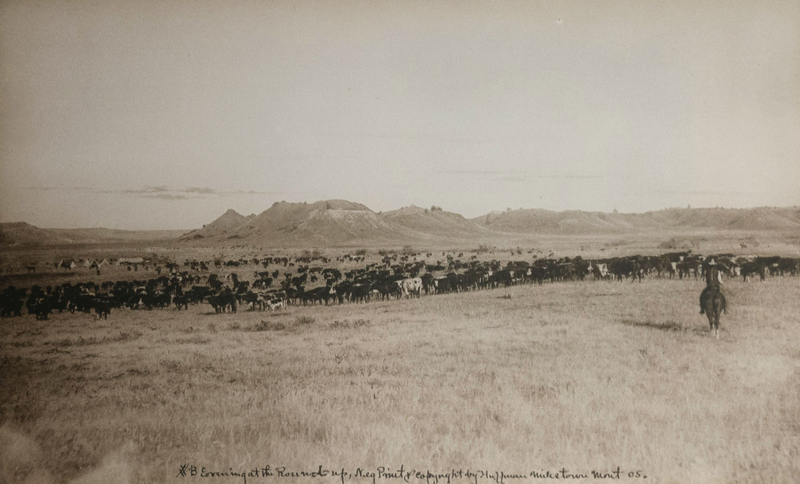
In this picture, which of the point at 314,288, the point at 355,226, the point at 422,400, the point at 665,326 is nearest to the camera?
the point at 422,400

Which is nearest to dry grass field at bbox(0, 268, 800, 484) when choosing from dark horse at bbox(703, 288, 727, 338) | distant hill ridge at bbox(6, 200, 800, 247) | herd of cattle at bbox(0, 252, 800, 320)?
dark horse at bbox(703, 288, 727, 338)

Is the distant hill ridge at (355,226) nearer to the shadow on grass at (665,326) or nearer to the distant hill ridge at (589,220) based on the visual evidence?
the distant hill ridge at (589,220)

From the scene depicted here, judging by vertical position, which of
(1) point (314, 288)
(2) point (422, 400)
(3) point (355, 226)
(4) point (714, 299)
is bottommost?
(1) point (314, 288)

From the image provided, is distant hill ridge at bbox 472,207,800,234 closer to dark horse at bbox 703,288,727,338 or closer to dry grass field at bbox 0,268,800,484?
dark horse at bbox 703,288,727,338

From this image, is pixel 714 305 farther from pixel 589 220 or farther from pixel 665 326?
pixel 589 220

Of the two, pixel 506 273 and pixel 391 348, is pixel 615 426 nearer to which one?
pixel 391 348

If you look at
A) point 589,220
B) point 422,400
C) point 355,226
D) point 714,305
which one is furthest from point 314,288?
point 589,220

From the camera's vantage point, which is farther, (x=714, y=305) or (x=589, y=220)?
(x=589, y=220)

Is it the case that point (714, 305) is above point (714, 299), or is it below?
below
